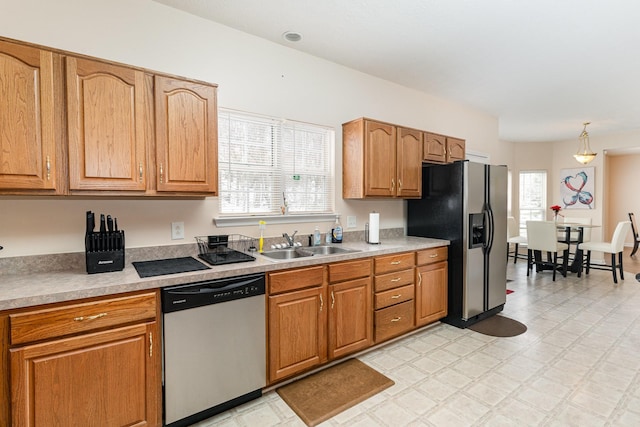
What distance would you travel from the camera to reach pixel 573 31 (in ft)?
8.75

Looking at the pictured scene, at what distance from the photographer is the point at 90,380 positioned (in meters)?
1.59

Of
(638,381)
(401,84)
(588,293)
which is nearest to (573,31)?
(401,84)

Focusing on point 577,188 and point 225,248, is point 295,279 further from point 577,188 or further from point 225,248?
point 577,188

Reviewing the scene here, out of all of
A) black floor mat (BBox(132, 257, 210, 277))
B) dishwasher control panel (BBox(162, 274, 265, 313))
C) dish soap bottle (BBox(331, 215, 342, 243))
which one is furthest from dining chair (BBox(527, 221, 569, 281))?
black floor mat (BBox(132, 257, 210, 277))

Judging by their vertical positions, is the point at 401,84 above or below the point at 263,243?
above

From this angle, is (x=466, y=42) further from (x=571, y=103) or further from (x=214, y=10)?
(x=571, y=103)

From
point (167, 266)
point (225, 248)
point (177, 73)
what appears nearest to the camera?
point (167, 266)

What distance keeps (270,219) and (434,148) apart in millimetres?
2164

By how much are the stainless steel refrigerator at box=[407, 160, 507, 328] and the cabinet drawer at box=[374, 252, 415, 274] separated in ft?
2.18

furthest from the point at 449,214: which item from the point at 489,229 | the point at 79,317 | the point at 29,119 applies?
the point at 29,119

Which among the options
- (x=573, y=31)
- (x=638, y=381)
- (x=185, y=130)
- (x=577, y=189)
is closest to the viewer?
(x=185, y=130)

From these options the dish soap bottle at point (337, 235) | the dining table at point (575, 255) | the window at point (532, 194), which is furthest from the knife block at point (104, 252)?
the window at point (532, 194)

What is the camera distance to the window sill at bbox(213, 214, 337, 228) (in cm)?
263

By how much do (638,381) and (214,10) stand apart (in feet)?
14.0
